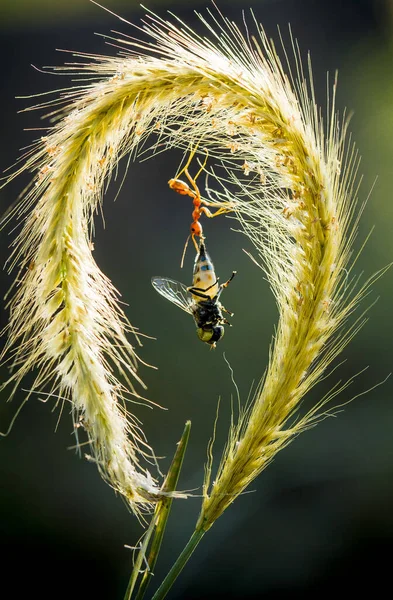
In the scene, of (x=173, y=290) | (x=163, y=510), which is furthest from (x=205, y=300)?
(x=163, y=510)

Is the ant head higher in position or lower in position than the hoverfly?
higher

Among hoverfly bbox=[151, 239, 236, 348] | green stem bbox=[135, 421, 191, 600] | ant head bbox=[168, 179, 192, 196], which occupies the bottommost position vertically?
green stem bbox=[135, 421, 191, 600]

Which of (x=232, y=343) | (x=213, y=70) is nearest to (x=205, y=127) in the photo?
(x=213, y=70)

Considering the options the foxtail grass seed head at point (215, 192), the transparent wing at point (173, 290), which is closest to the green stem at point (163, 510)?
the foxtail grass seed head at point (215, 192)

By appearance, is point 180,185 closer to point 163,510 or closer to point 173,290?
point 173,290

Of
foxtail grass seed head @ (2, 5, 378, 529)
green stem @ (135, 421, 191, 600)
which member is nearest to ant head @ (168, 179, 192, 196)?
foxtail grass seed head @ (2, 5, 378, 529)

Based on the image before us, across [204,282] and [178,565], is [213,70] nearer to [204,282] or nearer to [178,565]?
[204,282]

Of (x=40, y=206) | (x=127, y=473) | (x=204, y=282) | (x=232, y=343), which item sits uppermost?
(x=40, y=206)

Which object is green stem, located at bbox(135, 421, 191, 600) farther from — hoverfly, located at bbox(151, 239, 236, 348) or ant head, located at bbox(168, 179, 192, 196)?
ant head, located at bbox(168, 179, 192, 196)

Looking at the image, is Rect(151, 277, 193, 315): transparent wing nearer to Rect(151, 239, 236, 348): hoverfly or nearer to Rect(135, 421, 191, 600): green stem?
Rect(151, 239, 236, 348): hoverfly
